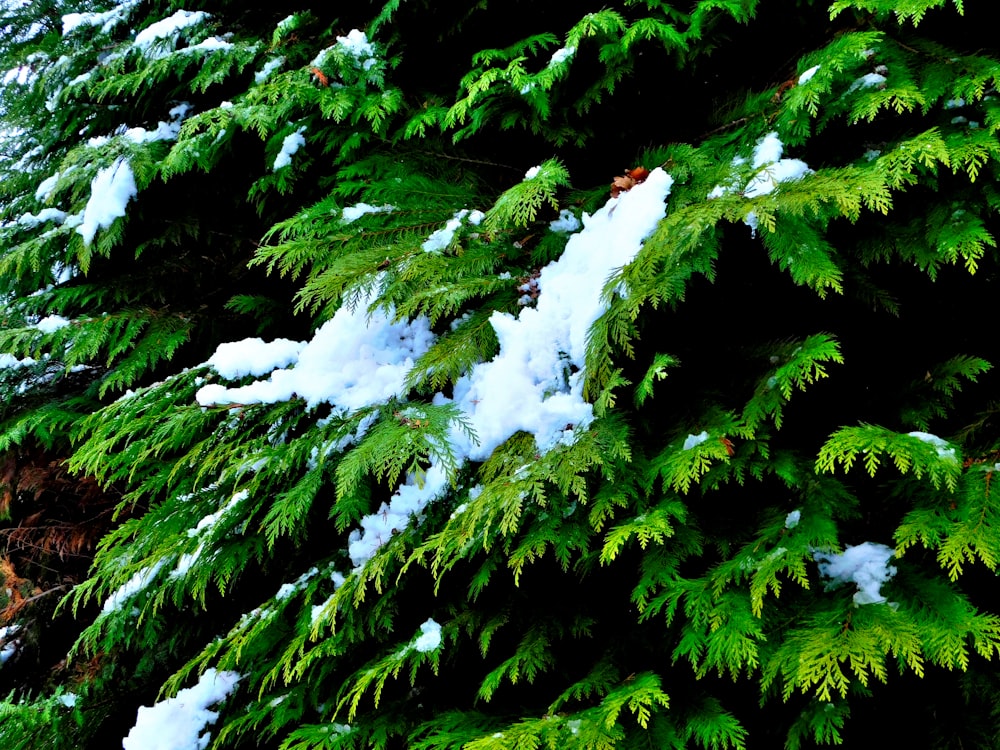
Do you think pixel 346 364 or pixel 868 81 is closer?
pixel 868 81

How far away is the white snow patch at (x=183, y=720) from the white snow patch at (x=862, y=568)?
210cm

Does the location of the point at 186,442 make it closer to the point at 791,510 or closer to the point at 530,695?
the point at 530,695

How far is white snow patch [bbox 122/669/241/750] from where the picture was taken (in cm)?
219

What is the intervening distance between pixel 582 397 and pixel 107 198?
254 cm

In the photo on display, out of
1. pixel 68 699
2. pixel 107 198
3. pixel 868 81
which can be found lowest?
pixel 68 699

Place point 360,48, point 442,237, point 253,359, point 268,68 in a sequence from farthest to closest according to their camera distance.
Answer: point 268,68 < point 360,48 < point 253,359 < point 442,237

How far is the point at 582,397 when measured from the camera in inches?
69.8

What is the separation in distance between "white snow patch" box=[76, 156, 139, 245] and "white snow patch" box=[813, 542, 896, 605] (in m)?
3.19

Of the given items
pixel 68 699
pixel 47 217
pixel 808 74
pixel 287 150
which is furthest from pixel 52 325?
pixel 808 74

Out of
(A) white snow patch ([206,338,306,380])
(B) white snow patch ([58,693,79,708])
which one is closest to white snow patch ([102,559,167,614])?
(A) white snow patch ([206,338,306,380])

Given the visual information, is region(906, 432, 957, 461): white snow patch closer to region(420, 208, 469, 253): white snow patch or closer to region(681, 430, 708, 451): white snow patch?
region(681, 430, 708, 451): white snow patch

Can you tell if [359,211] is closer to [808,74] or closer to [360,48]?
[360,48]

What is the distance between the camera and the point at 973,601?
1.51m

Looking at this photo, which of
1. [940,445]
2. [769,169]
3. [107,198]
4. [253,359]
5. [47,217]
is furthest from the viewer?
[47,217]
